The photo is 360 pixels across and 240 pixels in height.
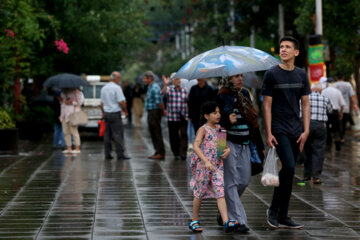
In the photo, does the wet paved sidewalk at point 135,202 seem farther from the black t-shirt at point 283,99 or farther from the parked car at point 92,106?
the parked car at point 92,106

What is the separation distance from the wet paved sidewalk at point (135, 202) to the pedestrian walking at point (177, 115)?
76 centimetres

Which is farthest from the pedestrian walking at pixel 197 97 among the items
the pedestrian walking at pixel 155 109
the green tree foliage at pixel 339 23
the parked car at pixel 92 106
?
the parked car at pixel 92 106

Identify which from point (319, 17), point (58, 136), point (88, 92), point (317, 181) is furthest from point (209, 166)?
point (88, 92)

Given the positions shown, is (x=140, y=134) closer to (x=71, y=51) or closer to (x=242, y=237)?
(x=71, y=51)

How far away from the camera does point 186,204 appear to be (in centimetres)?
1018

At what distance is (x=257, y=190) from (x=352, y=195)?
1325 mm

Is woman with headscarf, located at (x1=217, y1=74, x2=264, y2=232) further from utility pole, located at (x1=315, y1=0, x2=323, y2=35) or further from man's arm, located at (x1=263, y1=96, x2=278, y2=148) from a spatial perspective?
utility pole, located at (x1=315, y1=0, x2=323, y2=35)

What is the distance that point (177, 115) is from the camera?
1712 centimetres

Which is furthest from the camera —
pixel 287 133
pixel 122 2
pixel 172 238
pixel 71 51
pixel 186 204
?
pixel 122 2

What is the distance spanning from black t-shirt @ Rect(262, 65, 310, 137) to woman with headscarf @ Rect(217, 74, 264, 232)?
0.21m

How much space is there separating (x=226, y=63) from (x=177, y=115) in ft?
28.3

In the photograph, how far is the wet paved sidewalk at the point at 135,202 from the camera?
26.7 feet

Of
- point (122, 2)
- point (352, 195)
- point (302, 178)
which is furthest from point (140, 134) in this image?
point (352, 195)

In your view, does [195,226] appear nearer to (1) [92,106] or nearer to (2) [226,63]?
(2) [226,63]
